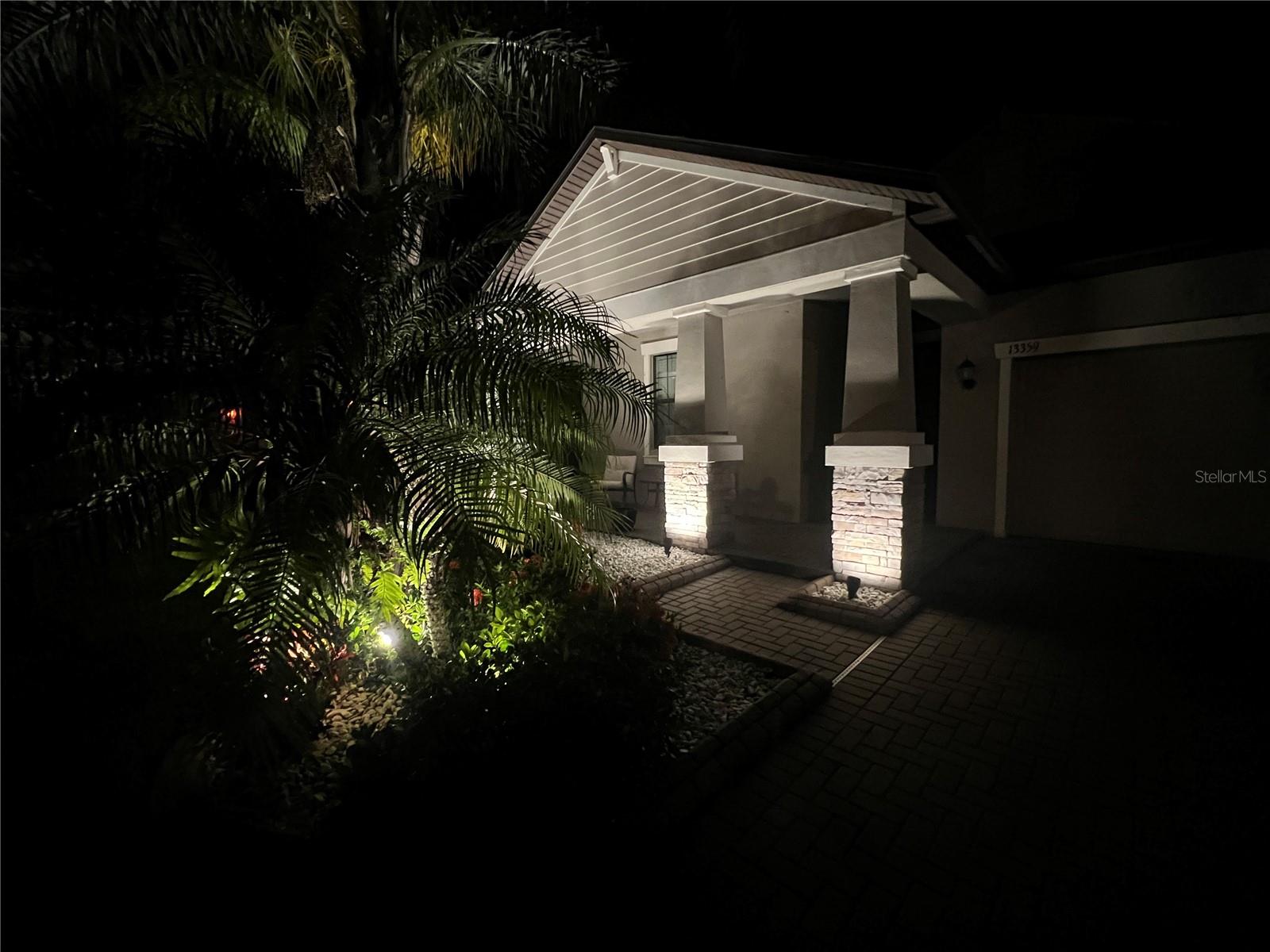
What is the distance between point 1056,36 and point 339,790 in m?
11.6

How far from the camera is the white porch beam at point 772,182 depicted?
474cm

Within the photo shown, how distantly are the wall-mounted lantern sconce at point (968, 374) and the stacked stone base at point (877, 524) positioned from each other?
3.17 metres

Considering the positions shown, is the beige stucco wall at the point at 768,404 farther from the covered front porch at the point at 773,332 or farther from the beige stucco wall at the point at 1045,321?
the beige stucco wall at the point at 1045,321

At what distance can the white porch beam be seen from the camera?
15.5ft

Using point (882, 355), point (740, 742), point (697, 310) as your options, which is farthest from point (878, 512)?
point (697, 310)

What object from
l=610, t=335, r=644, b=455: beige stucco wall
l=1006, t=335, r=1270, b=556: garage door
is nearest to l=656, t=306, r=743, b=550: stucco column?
l=610, t=335, r=644, b=455: beige stucco wall

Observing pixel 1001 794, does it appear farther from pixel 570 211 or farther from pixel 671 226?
pixel 570 211

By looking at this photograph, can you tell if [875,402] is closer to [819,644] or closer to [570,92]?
[819,644]

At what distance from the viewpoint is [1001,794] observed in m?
2.47

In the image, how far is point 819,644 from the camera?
4.09 m

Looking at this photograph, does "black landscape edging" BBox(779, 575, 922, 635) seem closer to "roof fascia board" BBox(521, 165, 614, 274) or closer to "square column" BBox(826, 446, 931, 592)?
"square column" BBox(826, 446, 931, 592)

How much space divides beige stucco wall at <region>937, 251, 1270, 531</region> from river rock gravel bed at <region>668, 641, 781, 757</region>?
590 cm

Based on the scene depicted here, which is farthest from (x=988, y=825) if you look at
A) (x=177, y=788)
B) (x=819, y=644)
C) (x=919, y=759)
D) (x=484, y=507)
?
(x=177, y=788)

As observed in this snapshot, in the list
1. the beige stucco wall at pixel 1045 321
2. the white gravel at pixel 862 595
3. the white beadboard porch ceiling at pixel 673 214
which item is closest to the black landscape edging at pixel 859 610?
the white gravel at pixel 862 595
